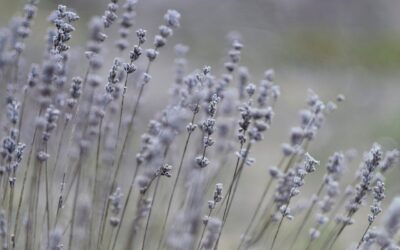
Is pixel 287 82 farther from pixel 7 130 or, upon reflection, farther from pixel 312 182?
pixel 7 130

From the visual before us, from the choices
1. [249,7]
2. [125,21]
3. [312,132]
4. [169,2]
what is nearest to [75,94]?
[125,21]

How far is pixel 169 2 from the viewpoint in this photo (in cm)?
665

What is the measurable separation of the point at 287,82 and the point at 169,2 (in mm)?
1576

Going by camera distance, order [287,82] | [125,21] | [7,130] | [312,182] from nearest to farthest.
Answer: [125,21] → [7,130] → [312,182] → [287,82]

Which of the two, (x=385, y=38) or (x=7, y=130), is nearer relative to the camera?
(x=7, y=130)

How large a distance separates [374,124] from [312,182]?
1.02 meters

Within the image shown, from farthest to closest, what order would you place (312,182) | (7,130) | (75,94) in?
1. (312,182)
2. (7,130)
3. (75,94)

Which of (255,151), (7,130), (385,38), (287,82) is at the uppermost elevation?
(385,38)

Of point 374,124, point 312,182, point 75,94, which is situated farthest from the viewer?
point 374,124

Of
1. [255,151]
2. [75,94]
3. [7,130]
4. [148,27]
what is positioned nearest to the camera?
[75,94]

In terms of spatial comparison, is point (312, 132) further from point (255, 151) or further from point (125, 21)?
point (255, 151)

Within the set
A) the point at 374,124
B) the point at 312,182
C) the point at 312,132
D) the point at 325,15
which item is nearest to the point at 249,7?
the point at 325,15

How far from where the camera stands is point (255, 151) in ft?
14.5

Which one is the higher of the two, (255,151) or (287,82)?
(287,82)
